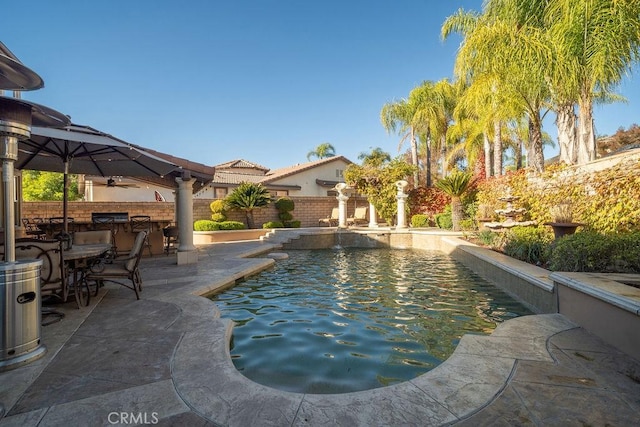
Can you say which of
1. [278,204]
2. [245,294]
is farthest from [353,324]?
[278,204]

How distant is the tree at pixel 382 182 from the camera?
18.3 meters

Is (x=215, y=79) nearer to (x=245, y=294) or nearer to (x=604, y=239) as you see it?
(x=245, y=294)

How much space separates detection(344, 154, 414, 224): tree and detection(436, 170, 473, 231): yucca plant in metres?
3.04

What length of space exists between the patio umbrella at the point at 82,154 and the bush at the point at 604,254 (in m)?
7.16

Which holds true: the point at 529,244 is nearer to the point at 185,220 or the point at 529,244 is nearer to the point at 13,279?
the point at 185,220

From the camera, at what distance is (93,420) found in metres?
1.98

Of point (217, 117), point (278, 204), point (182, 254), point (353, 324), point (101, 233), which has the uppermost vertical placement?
point (217, 117)

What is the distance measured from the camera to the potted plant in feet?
20.7

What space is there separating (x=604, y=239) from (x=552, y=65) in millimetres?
7555

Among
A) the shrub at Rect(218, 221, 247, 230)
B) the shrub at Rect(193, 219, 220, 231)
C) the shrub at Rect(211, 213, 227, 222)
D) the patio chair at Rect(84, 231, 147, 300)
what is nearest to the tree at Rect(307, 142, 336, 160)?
the shrub at Rect(211, 213, 227, 222)

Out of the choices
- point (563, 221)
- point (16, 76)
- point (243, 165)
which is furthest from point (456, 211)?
point (243, 165)

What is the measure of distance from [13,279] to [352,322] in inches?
136

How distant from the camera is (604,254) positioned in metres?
4.69

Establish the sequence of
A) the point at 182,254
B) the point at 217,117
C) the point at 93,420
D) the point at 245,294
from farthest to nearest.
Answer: the point at 217,117 < the point at 182,254 < the point at 245,294 < the point at 93,420
